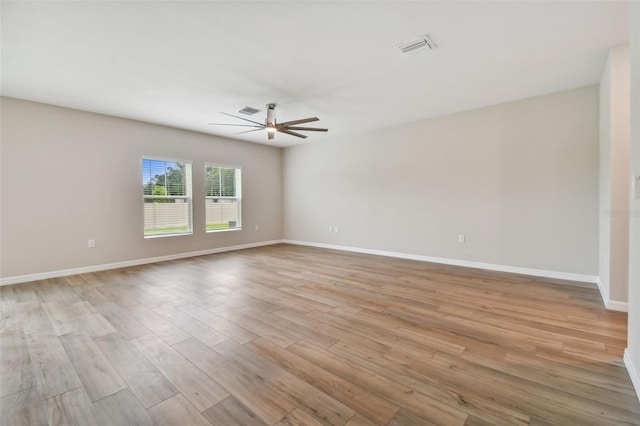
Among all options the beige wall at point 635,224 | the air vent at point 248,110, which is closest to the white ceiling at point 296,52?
the air vent at point 248,110

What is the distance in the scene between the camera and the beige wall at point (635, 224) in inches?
62.6

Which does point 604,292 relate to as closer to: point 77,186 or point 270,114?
point 270,114

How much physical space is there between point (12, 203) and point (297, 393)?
16.6 feet

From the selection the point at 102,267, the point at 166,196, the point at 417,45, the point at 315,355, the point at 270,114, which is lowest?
the point at 315,355

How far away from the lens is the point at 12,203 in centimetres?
391

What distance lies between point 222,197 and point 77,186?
2.61 meters

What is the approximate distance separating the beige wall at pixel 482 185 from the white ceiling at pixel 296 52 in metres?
0.46

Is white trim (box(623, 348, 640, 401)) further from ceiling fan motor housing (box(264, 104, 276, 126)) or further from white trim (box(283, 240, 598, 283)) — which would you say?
ceiling fan motor housing (box(264, 104, 276, 126))

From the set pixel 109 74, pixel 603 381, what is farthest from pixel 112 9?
pixel 603 381

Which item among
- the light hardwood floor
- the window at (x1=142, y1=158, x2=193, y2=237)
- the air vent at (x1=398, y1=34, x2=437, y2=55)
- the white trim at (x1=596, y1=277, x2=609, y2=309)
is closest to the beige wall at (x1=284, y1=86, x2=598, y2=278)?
the white trim at (x1=596, y1=277, x2=609, y2=309)

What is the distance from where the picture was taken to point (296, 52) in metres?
2.80

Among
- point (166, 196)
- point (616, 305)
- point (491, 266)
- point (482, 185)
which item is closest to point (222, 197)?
point (166, 196)

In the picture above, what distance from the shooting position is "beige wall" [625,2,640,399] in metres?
1.59

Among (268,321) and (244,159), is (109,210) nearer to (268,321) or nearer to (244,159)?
(244,159)
